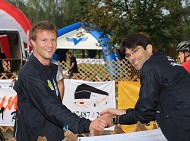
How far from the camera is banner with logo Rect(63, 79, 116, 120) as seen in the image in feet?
31.0

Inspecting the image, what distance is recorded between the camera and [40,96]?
118 inches

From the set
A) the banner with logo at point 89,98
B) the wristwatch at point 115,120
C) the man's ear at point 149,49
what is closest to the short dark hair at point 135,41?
the man's ear at point 149,49

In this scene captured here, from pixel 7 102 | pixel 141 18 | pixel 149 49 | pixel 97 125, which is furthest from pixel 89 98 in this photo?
pixel 141 18

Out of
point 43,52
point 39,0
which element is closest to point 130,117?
point 43,52

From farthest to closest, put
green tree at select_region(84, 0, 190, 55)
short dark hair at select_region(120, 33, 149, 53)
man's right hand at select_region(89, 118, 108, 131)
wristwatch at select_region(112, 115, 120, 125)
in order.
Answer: green tree at select_region(84, 0, 190, 55)
wristwatch at select_region(112, 115, 120, 125)
short dark hair at select_region(120, 33, 149, 53)
man's right hand at select_region(89, 118, 108, 131)

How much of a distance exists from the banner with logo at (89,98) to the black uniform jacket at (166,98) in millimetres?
6172

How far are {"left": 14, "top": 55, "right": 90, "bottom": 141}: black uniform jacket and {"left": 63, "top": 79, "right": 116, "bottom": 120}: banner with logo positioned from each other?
242 inches

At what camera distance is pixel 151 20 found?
20062mm

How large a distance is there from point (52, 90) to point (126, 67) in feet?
53.3

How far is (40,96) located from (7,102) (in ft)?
23.0

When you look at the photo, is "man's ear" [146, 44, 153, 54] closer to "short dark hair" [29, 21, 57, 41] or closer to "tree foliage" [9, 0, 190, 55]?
"short dark hair" [29, 21, 57, 41]

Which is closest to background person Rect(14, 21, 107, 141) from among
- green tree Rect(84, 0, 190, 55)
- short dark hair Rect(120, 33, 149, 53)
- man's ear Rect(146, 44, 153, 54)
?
short dark hair Rect(120, 33, 149, 53)

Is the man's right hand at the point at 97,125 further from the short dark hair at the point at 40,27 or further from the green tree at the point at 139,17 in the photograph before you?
the green tree at the point at 139,17

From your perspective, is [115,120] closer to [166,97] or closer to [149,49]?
[166,97]
